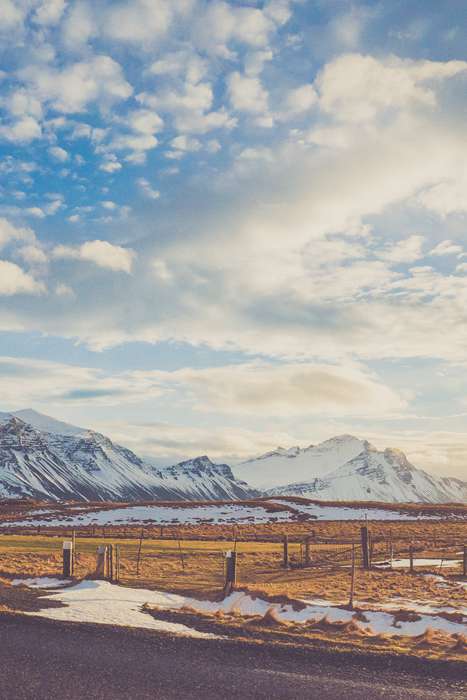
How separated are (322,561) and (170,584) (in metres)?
18.0

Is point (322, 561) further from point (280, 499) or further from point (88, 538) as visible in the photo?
point (280, 499)

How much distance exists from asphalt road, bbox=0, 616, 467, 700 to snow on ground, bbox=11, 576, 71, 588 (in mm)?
10456

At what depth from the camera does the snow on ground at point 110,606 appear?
52.9ft

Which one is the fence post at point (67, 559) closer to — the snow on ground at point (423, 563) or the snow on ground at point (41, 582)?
the snow on ground at point (41, 582)

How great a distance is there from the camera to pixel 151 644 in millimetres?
13500

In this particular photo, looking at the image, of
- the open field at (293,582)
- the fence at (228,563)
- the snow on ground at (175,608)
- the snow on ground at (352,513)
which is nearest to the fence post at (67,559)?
the fence at (228,563)

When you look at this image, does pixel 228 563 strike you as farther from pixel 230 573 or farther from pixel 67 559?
pixel 67 559

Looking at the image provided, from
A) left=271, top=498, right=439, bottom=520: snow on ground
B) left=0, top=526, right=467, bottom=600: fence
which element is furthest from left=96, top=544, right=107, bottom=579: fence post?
left=271, top=498, right=439, bottom=520: snow on ground

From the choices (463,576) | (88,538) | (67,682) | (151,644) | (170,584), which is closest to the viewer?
(67,682)

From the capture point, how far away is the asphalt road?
10266 mm

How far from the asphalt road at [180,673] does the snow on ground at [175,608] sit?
2.47 m

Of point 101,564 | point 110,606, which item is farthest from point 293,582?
point 110,606

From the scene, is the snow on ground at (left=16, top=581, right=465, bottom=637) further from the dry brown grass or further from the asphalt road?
the asphalt road

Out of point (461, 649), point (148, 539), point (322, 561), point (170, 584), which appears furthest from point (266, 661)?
point (148, 539)
